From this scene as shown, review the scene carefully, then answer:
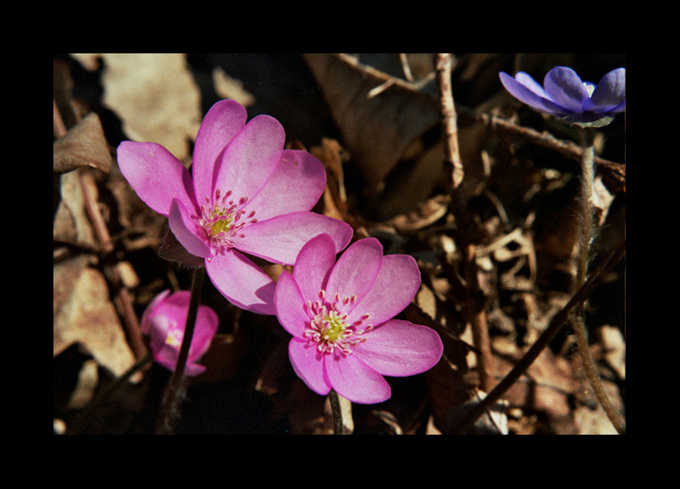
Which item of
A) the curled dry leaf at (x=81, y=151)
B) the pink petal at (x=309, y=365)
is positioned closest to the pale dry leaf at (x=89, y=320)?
the curled dry leaf at (x=81, y=151)

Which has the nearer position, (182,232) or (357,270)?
(182,232)

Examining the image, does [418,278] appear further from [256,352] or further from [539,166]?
[539,166]

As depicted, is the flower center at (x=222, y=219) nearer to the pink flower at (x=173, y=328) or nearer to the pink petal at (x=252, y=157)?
the pink petal at (x=252, y=157)

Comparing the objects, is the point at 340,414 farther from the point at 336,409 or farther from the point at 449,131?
the point at 449,131

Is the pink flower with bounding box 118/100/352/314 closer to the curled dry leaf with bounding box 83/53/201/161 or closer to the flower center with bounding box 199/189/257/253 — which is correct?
the flower center with bounding box 199/189/257/253

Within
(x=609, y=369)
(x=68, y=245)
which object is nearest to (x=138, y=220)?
(x=68, y=245)

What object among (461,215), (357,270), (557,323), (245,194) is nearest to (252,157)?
(245,194)
